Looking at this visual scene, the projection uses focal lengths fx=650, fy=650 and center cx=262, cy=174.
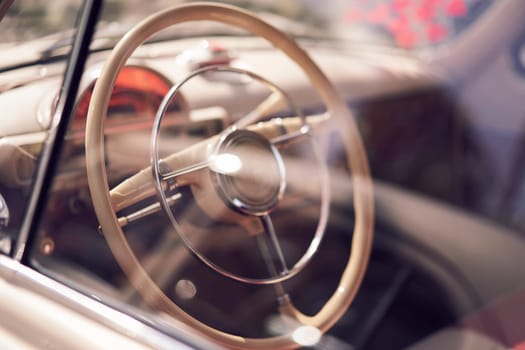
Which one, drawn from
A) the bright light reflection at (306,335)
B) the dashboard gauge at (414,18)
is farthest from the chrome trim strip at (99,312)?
the dashboard gauge at (414,18)

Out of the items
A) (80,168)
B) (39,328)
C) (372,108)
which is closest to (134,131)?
(80,168)

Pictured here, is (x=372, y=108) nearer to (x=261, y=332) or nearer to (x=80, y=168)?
(x=261, y=332)

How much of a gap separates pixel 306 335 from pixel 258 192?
1.00 ft

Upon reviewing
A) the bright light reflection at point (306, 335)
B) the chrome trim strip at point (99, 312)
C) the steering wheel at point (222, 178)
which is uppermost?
the steering wheel at point (222, 178)

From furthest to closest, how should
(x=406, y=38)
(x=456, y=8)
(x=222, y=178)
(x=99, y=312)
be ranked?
1. (x=406, y=38)
2. (x=456, y=8)
3. (x=222, y=178)
4. (x=99, y=312)

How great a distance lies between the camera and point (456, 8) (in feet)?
9.52

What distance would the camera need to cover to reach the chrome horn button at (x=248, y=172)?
1209mm

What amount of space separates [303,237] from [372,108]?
82 centimetres

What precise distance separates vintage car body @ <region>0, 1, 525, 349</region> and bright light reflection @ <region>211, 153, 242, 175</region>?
0.01m

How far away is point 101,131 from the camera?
108cm

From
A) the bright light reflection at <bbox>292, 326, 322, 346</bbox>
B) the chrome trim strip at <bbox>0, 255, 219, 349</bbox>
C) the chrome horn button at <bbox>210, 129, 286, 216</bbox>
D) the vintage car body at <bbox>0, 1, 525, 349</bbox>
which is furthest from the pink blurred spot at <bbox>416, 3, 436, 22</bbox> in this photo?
the chrome trim strip at <bbox>0, 255, 219, 349</bbox>

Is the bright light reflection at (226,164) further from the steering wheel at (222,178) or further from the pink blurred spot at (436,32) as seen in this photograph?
the pink blurred spot at (436,32)

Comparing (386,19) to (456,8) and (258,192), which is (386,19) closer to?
(456,8)

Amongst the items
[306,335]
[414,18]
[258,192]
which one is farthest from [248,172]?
[414,18]
